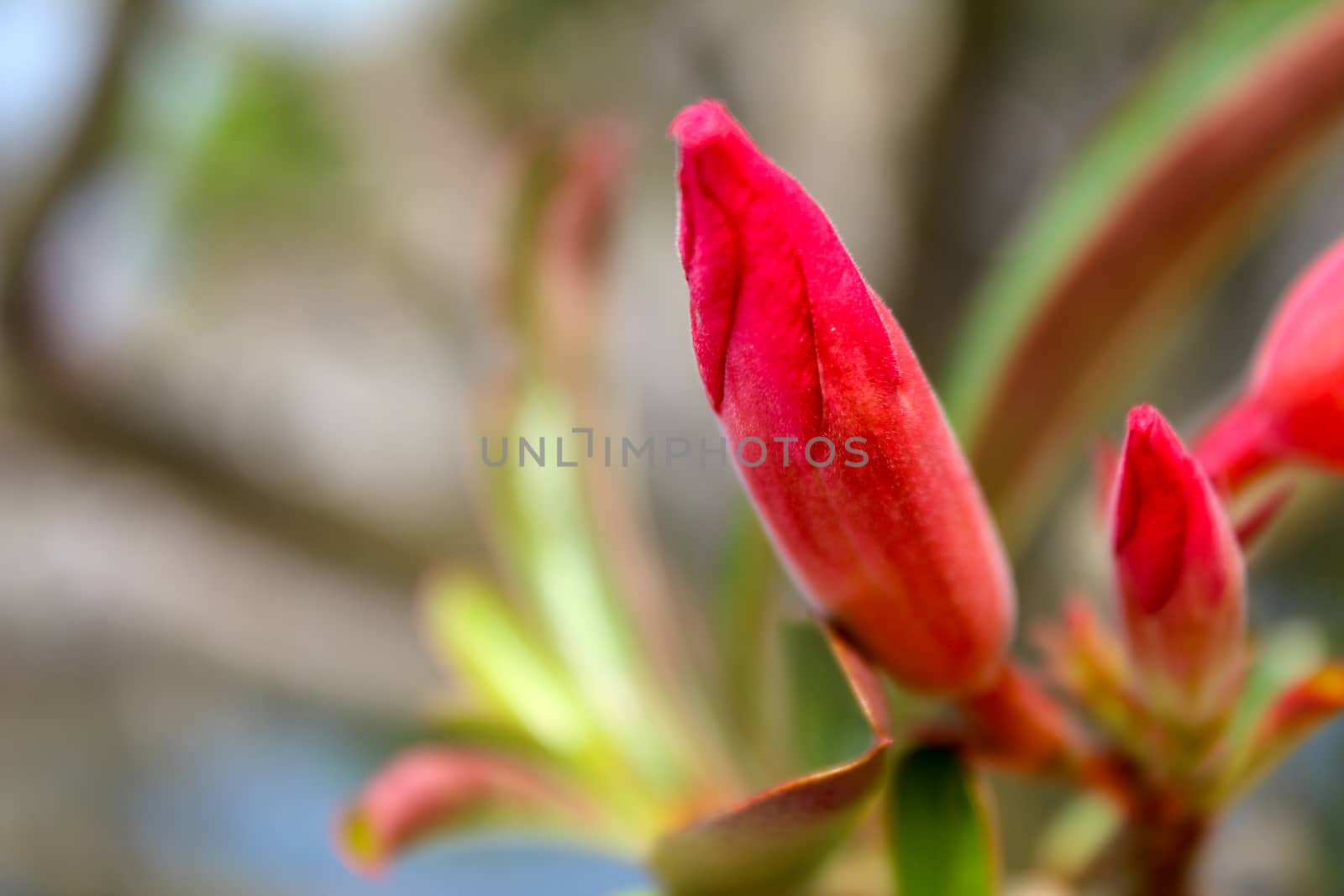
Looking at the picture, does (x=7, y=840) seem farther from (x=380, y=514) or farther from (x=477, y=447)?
(x=477, y=447)

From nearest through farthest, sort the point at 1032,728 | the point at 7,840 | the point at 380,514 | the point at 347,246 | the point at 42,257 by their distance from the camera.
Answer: the point at 1032,728 < the point at 42,257 < the point at 380,514 < the point at 7,840 < the point at 347,246

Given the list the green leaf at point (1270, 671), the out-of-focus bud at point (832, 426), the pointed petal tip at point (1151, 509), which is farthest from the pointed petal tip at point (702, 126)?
the green leaf at point (1270, 671)

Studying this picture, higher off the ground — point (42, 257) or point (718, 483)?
point (42, 257)

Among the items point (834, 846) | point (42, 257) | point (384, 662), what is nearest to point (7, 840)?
point (384, 662)

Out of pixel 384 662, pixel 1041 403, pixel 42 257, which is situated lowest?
pixel 384 662

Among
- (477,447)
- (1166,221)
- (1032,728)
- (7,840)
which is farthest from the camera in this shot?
(7,840)

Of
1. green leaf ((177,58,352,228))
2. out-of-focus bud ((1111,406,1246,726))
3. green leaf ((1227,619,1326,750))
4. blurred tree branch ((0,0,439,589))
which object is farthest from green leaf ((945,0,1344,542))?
green leaf ((177,58,352,228))

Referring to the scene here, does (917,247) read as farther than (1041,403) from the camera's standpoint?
Yes

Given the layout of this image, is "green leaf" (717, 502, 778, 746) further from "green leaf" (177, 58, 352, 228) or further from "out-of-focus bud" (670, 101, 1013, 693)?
"green leaf" (177, 58, 352, 228)
